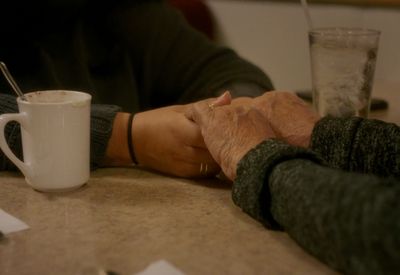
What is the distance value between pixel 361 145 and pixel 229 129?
0.61 ft

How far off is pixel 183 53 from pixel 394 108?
1.73 feet

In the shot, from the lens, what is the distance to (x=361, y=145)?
785 mm

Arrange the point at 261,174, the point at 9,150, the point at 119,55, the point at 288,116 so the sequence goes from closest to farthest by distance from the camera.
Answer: the point at 261,174
the point at 9,150
the point at 288,116
the point at 119,55

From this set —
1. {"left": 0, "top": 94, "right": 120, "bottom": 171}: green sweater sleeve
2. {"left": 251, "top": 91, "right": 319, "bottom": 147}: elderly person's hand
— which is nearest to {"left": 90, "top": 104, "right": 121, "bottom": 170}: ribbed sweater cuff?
{"left": 0, "top": 94, "right": 120, "bottom": 171}: green sweater sleeve

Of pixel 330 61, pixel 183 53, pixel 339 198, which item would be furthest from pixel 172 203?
pixel 183 53

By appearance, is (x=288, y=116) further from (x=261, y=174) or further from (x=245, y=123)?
(x=261, y=174)

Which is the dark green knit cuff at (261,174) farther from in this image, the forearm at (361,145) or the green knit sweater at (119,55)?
the green knit sweater at (119,55)

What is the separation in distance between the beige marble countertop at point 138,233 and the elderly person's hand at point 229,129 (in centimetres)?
6

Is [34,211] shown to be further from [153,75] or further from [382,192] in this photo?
[153,75]

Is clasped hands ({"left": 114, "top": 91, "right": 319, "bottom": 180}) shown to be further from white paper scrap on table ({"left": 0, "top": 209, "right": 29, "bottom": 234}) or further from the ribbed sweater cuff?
white paper scrap on table ({"left": 0, "top": 209, "right": 29, "bottom": 234})

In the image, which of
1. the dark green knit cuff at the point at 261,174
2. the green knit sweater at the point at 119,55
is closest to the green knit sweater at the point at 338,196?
the dark green knit cuff at the point at 261,174

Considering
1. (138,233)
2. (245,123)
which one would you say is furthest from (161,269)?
(245,123)

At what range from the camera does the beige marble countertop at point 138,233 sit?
588 mm

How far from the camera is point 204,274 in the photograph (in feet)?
1.87
